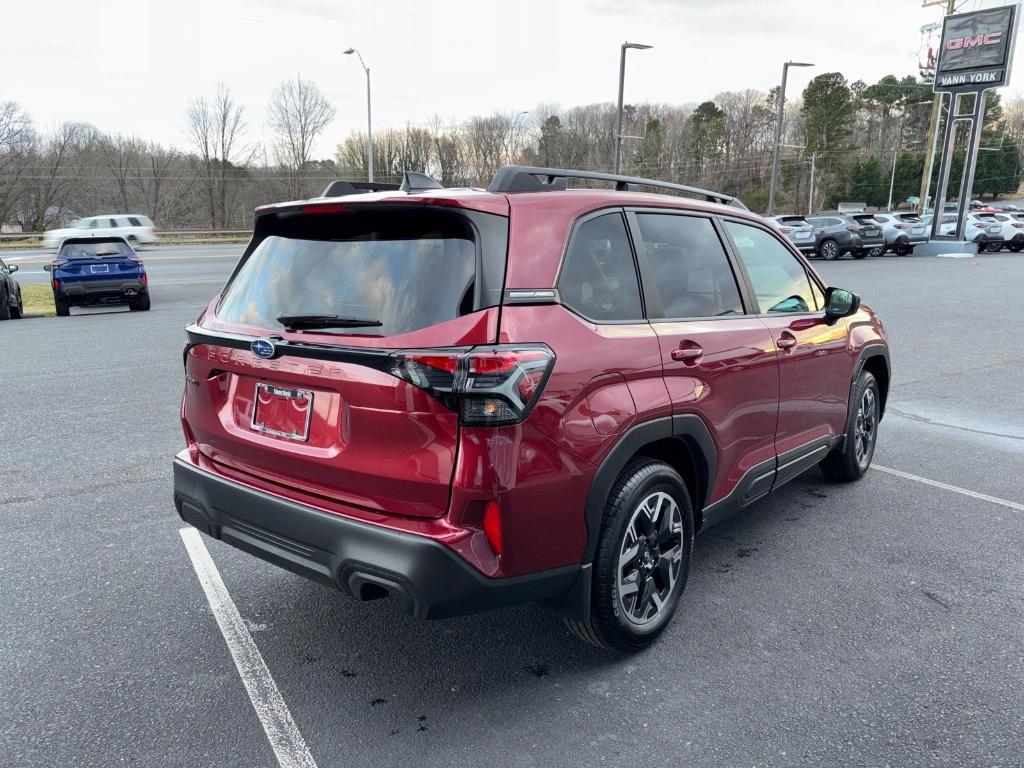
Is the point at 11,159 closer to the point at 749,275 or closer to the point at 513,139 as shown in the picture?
the point at 513,139

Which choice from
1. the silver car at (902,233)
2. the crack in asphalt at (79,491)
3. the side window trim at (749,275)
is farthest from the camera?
the silver car at (902,233)

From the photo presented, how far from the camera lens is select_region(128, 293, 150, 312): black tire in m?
15.3

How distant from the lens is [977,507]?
4.65 m

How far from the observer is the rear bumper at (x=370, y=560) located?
7.72 ft

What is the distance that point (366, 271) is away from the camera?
2.68 m

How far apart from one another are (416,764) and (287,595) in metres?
1.38

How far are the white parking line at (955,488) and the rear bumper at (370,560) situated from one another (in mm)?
3455

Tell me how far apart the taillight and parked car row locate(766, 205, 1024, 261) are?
2708cm

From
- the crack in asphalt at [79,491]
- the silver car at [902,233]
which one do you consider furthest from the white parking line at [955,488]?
the silver car at [902,233]

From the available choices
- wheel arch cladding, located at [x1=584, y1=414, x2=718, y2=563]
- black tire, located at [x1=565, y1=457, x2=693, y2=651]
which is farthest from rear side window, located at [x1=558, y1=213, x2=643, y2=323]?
black tire, located at [x1=565, y1=457, x2=693, y2=651]

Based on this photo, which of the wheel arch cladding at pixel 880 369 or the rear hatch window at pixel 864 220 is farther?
Answer: the rear hatch window at pixel 864 220

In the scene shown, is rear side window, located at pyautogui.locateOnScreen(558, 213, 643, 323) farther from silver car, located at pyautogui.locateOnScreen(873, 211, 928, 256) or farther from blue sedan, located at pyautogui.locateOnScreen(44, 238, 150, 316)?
→ silver car, located at pyautogui.locateOnScreen(873, 211, 928, 256)

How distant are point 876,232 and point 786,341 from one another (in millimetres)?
29535

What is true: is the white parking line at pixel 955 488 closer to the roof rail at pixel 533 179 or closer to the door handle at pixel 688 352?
the door handle at pixel 688 352
